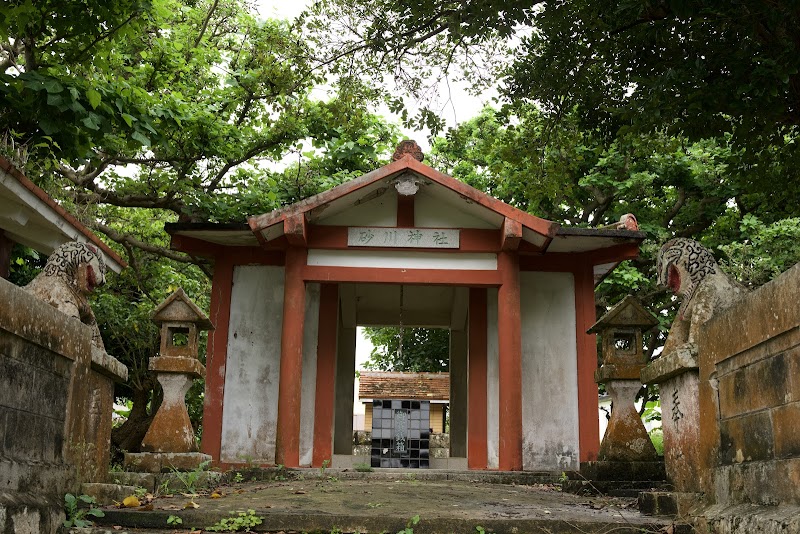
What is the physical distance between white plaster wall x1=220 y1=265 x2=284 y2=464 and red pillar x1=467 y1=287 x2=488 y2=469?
9.48 feet

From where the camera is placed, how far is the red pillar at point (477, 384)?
11.4 metres

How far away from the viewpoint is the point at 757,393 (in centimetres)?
395

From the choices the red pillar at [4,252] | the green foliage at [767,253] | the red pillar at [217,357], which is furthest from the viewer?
the green foliage at [767,253]

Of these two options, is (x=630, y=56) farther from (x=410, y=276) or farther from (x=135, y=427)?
(x=135, y=427)

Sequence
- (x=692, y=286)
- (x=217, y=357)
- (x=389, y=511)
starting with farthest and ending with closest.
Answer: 1. (x=217, y=357)
2. (x=692, y=286)
3. (x=389, y=511)

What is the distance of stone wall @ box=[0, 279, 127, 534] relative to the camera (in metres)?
3.84

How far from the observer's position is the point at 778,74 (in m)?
5.00

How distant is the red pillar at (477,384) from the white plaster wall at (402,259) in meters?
1.61

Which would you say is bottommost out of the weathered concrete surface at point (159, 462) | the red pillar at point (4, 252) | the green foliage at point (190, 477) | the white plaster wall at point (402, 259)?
the green foliage at point (190, 477)

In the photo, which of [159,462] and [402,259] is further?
[402,259]

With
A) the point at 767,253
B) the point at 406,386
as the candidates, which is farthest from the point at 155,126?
the point at 406,386

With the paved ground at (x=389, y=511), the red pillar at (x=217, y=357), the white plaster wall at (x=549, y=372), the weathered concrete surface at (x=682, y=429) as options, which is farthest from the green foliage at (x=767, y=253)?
the red pillar at (x=217, y=357)

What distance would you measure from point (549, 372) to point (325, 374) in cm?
330

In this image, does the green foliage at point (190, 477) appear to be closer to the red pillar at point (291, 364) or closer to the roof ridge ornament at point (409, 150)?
the red pillar at point (291, 364)
